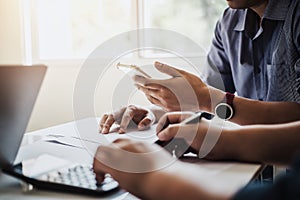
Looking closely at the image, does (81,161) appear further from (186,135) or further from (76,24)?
(76,24)

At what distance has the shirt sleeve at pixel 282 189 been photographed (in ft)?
1.39

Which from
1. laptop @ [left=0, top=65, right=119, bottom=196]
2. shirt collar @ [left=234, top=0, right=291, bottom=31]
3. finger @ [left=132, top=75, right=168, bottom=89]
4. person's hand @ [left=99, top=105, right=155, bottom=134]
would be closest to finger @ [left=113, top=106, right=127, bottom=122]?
person's hand @ [left=99, top=105, right=155, bottom=134]

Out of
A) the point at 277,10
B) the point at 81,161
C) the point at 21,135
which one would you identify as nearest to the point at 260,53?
the point at 277,10

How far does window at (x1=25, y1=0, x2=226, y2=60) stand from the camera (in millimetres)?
2814

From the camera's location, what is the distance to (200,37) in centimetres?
283

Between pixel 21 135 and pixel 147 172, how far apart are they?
10.4 inches

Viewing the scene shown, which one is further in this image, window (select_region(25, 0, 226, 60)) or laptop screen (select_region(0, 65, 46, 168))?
window (select_region(25, 0, 226, 60))

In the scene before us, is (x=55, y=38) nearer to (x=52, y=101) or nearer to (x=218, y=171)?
(x=52, y=101)

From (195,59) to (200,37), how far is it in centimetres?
19

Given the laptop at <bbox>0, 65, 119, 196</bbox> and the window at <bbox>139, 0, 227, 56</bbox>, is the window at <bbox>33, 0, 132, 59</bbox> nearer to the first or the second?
the window at <bbox>139, 0, 227, 56</bbox>

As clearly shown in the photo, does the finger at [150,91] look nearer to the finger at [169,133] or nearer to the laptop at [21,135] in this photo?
the finger at [169,133]

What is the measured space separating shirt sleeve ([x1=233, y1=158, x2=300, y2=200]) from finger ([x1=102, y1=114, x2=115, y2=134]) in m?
0.66

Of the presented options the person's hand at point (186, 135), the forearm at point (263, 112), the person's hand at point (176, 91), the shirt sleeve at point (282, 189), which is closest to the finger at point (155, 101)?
the person's hand at point (176, 91)

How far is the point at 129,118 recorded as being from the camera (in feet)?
3.79
